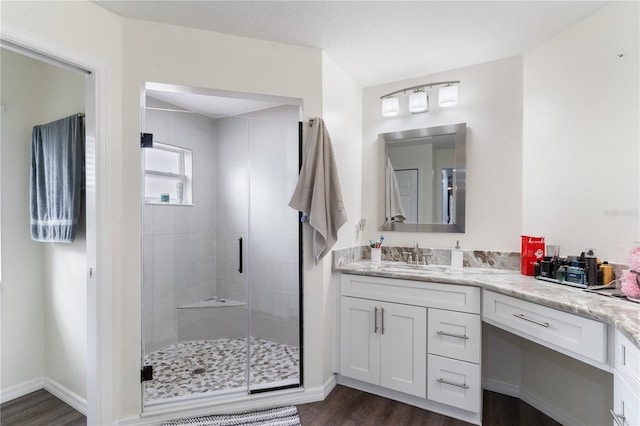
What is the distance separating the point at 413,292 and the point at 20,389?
113 inches

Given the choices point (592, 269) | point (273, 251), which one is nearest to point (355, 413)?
point (273, 251)

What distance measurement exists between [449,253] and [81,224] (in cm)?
265

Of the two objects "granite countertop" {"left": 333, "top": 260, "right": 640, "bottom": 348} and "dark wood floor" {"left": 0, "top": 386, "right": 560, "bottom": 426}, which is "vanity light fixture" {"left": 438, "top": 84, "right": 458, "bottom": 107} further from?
"dark wood floor" {"left": 0, "top": 386, "right": 560, "bottom": 426}

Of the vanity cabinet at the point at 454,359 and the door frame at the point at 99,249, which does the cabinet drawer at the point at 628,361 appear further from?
the door frame at the point at 99,249

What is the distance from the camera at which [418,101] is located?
2.49m

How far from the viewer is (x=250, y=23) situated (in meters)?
1.92

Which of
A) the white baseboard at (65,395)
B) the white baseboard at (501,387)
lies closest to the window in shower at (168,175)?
the white baseboard at (65,395)

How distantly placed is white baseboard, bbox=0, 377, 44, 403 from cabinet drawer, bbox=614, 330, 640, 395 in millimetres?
3448

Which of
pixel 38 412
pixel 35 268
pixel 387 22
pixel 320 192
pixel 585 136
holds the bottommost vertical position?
pixel 38 412

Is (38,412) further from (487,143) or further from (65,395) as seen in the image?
(487,143)

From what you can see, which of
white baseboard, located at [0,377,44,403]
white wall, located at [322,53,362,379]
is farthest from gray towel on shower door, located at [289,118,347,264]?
white baseboard, located at [0,377,44,403]

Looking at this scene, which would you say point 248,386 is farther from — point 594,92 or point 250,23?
point 594,92

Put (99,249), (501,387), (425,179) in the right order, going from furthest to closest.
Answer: (425,179)
(501,387)
(99,249)

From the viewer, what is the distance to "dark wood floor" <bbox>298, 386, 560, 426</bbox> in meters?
1.96
